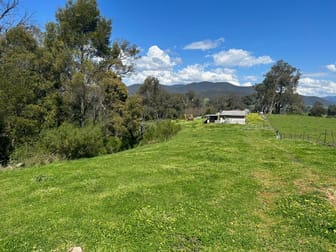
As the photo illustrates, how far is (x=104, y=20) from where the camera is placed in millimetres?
30719

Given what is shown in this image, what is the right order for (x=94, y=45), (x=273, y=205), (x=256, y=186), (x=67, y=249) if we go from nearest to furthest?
(x=67, y=249), (x=273, y=205), (x=256, y=186), (x=94, y=45)

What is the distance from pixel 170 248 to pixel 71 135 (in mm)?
17923

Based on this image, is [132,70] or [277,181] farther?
[132,70]

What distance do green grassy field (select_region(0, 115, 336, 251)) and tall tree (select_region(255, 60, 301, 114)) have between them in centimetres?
8096

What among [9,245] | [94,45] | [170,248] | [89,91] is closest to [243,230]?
[170,248]

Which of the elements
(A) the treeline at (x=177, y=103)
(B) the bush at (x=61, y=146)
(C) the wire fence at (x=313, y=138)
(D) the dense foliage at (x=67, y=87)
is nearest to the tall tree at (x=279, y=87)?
(A) the treeline at (x=177, y=103)

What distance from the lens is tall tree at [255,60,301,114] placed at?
83062 mm

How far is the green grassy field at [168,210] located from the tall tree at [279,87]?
8096 centimetres

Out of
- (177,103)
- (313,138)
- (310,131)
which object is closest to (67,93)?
(313,138)

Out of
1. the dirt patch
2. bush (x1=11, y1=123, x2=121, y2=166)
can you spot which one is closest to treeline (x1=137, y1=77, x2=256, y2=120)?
bush (x1=11, y1=123, x2=121, y2=166)

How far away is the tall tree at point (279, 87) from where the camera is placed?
8306 cm

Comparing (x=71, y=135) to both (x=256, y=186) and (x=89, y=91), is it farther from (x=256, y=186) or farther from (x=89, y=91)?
(x=256, y=186)

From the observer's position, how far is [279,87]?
3381 inches

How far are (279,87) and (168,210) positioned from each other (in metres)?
88.8
